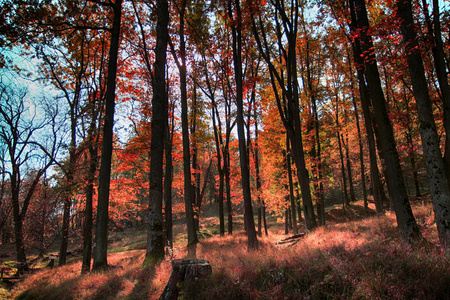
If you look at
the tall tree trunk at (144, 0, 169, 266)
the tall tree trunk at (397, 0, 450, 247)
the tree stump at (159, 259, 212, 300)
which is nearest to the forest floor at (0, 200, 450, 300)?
the tree stump at (159, 259, 212, 300)

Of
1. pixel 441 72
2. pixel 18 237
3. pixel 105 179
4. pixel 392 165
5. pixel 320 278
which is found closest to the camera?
pixel 320 278

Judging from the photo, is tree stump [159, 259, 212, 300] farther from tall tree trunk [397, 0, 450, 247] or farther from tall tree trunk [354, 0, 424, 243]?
tall tree trunk [397, 0, 450, 247]

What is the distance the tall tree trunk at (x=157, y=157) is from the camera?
7.78 metres

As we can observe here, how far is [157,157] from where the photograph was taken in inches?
332

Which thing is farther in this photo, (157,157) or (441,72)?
(157,157)

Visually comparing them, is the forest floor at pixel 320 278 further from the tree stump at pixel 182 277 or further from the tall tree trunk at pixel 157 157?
the tall tree trunk at pixel 157 157

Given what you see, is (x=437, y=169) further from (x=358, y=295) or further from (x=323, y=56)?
(x=323, y=56)

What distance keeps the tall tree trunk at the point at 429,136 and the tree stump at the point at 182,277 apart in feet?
18.6

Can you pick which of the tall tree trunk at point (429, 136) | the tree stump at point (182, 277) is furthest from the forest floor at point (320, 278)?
the tall tree trunk at point (429, 136)

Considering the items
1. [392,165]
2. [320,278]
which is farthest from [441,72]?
[320,278]

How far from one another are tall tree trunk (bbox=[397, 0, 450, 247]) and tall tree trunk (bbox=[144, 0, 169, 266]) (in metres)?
7.90

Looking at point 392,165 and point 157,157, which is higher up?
point 157,157

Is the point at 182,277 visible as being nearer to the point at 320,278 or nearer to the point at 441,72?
the point at 320,278

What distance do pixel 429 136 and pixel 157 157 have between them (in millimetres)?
8290
